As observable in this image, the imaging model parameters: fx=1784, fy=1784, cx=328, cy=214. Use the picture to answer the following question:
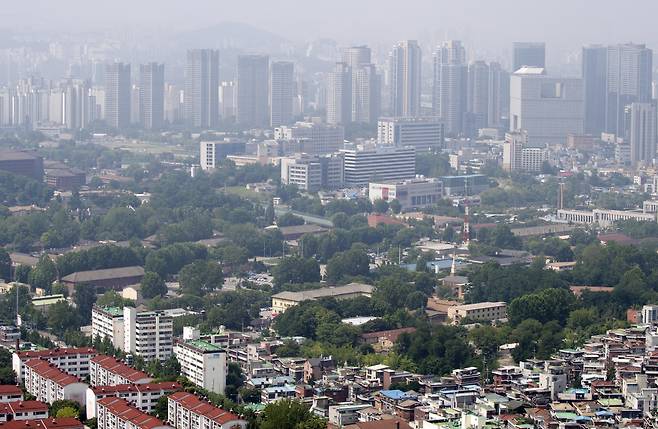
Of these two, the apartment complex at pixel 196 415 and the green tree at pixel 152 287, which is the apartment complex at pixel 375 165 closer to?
the green tree at pixel 152 287

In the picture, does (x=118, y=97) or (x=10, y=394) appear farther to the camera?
(x=118, y=97)

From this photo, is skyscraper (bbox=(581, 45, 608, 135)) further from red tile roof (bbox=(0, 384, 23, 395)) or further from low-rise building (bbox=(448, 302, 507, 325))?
red tile roof (bbox=(0, 384, 23, 395))

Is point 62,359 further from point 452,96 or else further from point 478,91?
point 478,91

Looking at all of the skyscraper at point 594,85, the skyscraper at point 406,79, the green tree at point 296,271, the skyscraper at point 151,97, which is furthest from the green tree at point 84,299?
the skyscraper at point 406,79

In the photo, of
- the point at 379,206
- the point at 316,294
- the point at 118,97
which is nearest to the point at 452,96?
the point at 118,97

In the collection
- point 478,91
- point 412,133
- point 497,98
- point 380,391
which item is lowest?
point 380,391
